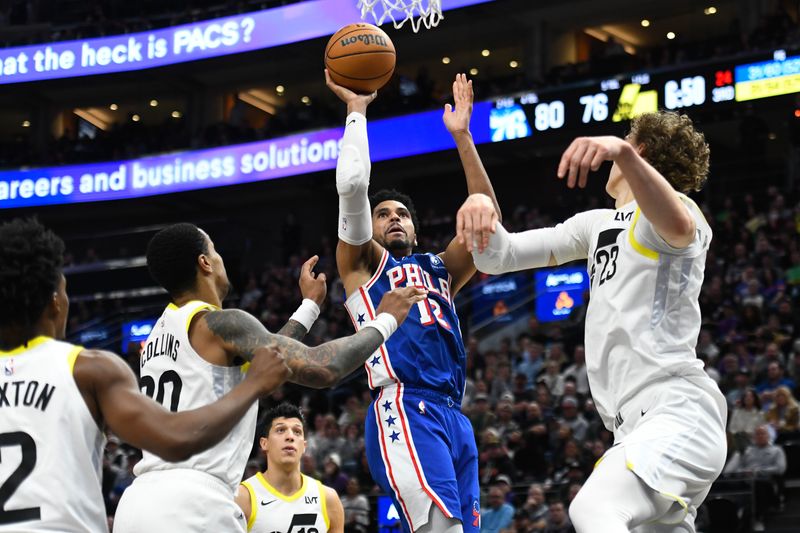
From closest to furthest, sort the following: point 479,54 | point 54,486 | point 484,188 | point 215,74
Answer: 1. point 54,486
2. point 484,188
3. point 479,54
4. point 215,74

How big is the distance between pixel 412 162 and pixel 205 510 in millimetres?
21510

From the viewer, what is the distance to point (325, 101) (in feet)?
102

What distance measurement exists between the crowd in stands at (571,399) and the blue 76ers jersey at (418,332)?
5.42 metres

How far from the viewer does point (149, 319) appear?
80.7 ft

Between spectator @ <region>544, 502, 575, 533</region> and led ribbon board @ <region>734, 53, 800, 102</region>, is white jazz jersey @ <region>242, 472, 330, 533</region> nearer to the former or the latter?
spectator @ <region>544, 502, 575, 533</region>

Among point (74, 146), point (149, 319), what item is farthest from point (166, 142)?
point (149, 319)

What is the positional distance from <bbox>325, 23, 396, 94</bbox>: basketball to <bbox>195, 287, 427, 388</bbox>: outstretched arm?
184cm

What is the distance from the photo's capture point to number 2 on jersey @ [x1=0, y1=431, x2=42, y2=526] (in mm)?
3176

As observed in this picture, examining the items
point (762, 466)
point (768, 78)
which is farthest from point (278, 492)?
point (768, 78)

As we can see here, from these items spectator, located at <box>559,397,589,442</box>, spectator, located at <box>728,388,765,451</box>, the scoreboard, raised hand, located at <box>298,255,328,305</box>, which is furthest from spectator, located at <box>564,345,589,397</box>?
raised hand, located at <box>298,255,328,305</box>

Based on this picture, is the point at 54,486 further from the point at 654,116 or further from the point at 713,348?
the point at 713,348

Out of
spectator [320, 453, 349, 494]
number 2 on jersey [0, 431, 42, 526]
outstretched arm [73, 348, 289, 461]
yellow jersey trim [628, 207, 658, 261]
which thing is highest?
yellow jersey trim [628, 207, 658, 261]

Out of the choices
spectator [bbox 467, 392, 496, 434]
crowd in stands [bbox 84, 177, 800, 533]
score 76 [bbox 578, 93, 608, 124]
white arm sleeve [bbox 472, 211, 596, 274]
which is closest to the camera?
white arm sleeve [bbox 472, 211, 596, 274]

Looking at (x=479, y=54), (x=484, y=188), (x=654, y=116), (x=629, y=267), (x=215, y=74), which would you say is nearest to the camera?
(x=629, y=267)
